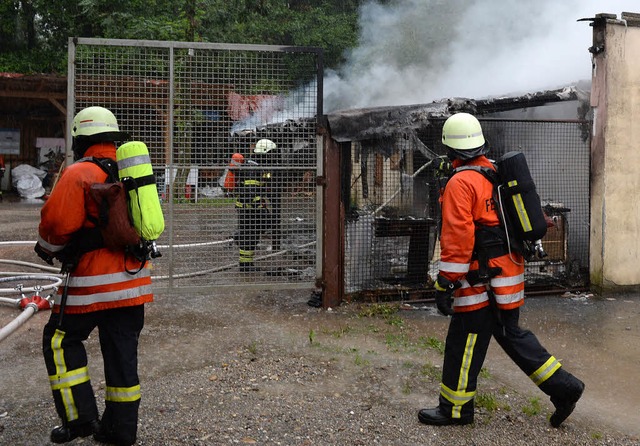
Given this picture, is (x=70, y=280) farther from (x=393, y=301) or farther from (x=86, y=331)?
(x=393, y=301)

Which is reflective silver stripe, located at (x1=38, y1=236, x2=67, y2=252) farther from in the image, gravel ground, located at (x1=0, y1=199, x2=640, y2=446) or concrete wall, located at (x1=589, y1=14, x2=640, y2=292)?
concrete wall, located at (x1=589, y1=14, x2=640, y2=292)

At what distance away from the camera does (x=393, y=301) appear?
6672 millimetres

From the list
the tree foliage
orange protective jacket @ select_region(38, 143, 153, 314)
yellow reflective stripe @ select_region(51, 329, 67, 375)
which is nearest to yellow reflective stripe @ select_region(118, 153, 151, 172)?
orange protective jacket @ select_region(38, 143, 153, 314)

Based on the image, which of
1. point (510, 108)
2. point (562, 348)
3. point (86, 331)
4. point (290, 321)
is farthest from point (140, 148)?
point (510, 108)

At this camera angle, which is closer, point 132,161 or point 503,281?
point 132,161

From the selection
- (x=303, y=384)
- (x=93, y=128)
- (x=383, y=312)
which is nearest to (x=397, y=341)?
(x=383, y=312)

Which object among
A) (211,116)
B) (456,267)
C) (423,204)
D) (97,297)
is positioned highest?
(211,116)

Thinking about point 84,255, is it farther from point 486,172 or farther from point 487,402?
point 487,402

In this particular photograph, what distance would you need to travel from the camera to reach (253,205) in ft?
20.2

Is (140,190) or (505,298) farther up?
(140,190)

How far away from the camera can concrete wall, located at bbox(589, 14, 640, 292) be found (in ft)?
23.3

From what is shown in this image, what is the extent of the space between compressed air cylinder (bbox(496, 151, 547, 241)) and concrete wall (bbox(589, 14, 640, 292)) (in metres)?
4.08

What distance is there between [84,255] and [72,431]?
93cm

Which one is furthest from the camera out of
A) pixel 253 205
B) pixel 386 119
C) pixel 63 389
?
pixel 386 119
